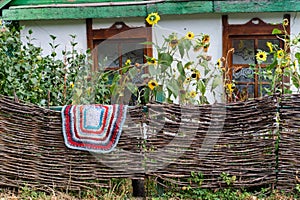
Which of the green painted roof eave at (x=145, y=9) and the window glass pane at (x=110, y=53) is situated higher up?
the green painted roof eave at (x=145, y=9)

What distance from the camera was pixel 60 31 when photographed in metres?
7.50

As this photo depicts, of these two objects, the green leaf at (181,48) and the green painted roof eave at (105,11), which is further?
the green painted roof eave at (105,11)

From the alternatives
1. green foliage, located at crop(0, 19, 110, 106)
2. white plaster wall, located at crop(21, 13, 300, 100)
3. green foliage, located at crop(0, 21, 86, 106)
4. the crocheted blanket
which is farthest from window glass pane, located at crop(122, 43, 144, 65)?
the crocheted blanket

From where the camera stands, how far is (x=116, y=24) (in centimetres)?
738

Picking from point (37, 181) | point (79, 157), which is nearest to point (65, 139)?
point (79, 157)

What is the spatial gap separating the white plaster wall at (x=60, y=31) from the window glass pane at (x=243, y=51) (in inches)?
88.9

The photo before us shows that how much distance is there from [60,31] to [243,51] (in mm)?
2764

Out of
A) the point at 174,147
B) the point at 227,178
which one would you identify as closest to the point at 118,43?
the point at 174,147

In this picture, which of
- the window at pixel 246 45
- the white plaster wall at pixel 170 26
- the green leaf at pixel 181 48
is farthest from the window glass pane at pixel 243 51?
the green leaf at pixel 181 48

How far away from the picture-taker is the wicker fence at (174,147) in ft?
14.8

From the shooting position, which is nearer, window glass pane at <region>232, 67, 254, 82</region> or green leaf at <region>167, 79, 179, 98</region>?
green leaf at <region>167, 79, 179, 98</region>

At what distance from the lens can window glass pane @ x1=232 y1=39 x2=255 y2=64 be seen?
7.19 m

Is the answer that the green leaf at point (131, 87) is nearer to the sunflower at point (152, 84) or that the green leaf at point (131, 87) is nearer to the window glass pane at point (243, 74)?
the sunflower at point (152, 84)

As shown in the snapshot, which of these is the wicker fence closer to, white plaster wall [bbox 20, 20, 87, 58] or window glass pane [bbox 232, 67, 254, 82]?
window glass pane [bbox 232, 67, 254, 82]
